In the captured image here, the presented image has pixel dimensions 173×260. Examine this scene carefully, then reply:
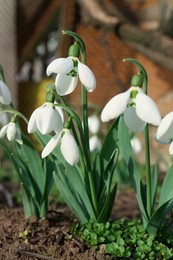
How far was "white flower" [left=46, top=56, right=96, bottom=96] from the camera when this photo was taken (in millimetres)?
1682

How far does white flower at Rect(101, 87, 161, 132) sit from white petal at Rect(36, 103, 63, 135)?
161 mm

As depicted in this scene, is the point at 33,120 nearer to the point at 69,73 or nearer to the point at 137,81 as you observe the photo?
the point at 69,73

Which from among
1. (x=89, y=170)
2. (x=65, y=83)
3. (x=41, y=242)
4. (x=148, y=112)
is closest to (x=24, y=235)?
(x=41, y=242)

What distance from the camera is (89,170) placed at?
6.35 feet

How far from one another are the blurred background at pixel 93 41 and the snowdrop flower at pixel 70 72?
3.12 metres

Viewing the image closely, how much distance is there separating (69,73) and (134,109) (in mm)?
246

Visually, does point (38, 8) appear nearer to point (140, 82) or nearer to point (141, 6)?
point (141, 6)

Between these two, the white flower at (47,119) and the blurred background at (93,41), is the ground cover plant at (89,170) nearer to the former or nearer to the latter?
the white flower at (47,119)

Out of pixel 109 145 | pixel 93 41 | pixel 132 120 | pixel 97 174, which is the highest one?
pixel 93 41

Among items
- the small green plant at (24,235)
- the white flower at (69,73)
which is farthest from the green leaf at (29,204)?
the white flower at (69,73)

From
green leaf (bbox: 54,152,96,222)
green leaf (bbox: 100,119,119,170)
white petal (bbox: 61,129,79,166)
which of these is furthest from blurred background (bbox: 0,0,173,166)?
white petal (bbox: 61,129,79,166)

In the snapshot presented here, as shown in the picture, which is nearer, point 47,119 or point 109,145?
point 47,119

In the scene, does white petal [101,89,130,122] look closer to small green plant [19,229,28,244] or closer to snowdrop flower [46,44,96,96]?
snowdrop flower [46,44,96,96]

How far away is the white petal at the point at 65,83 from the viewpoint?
5.77 feet
